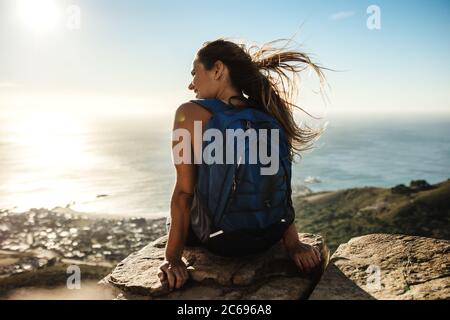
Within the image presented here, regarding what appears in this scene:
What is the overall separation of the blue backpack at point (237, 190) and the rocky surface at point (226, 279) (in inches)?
13.4

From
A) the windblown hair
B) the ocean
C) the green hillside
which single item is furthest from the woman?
the ocean

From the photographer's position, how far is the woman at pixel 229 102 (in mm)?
2746

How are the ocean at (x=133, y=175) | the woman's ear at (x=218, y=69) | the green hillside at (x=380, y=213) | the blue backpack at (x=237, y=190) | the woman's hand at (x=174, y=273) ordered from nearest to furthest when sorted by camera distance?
the blue backpack at (x=237, y=190) < the woman's hand at (x=174, y=273) < the woman's ear at (x=218, y=69) < the green hillside at (x=380, y=213) < the ocean at (x=133, y=175)

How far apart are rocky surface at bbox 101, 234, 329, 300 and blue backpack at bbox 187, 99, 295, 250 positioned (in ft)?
1.12

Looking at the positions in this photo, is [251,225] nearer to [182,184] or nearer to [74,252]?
[182,184]

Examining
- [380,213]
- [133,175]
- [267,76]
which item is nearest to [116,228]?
[380,213]

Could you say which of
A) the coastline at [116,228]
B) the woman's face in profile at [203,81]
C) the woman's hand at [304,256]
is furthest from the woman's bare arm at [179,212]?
the coastline at [116,228]

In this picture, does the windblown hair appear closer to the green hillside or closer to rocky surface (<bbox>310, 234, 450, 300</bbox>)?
rocky surface (<bbox>310, 234, 450, 300</bbox>)

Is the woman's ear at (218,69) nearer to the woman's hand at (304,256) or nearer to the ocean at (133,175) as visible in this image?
the woman's hand at (304,256)

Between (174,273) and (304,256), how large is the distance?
3.54ft

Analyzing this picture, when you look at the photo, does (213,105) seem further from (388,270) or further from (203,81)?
(388,270)

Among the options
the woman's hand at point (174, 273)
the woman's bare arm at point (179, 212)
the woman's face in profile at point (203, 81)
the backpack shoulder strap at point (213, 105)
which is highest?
the woman's face in profile at point (203, 81)

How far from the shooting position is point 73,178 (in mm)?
74688

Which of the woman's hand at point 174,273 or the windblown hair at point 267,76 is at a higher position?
the windblown hair at point 267,76
